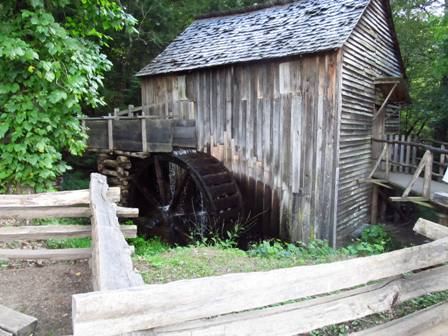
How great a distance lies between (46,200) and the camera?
4.11m

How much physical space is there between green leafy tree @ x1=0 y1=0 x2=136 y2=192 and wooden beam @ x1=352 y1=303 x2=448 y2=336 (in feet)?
13.6

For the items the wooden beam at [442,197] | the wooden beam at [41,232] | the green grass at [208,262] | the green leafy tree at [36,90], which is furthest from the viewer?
the wooden beam at [442,197]

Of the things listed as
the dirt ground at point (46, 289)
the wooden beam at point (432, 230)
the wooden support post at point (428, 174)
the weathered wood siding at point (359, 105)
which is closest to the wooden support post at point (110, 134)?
the weathered wood siding at point (359, 105)

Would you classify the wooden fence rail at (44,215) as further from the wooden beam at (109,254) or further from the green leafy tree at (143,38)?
the green leafy tree at (143,38)

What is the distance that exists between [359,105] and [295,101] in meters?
1.86

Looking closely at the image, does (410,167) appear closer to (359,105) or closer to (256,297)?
(359,105)

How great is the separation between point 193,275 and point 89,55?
3286mm

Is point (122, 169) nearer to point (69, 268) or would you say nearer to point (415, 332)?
point (69, 268)

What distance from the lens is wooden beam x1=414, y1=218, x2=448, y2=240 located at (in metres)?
3.24

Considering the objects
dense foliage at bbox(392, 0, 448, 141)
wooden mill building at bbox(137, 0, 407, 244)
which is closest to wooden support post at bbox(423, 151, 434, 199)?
wooden mill building at bbox(137, 0, 407, 244)

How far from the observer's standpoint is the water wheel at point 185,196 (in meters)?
8.43

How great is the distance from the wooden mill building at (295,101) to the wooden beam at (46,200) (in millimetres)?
4909

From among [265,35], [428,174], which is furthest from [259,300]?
[265,35]

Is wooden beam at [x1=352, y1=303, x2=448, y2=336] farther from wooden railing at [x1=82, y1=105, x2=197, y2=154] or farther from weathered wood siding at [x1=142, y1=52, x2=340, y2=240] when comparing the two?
wooden railing at [x1=82, y1=105, x2=197, y2=154]
